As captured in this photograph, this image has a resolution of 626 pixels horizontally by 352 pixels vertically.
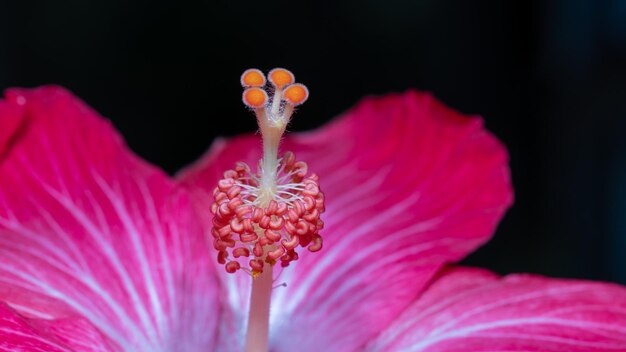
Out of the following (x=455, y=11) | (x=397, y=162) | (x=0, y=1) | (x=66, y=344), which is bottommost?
(x=66, y=344)

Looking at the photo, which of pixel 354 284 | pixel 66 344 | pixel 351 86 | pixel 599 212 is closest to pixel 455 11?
pixel 351 86

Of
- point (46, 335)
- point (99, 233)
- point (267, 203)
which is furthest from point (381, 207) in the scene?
point (46, 335)

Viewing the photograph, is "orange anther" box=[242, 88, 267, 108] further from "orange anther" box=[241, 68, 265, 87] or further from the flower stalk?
the flower stalk

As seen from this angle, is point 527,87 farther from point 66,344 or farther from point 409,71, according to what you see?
point 66,344

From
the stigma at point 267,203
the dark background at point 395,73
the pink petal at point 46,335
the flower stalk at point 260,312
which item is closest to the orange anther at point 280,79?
the stigma at point 267,203

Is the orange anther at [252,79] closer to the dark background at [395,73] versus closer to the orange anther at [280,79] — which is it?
the orange anther at [280,79]
